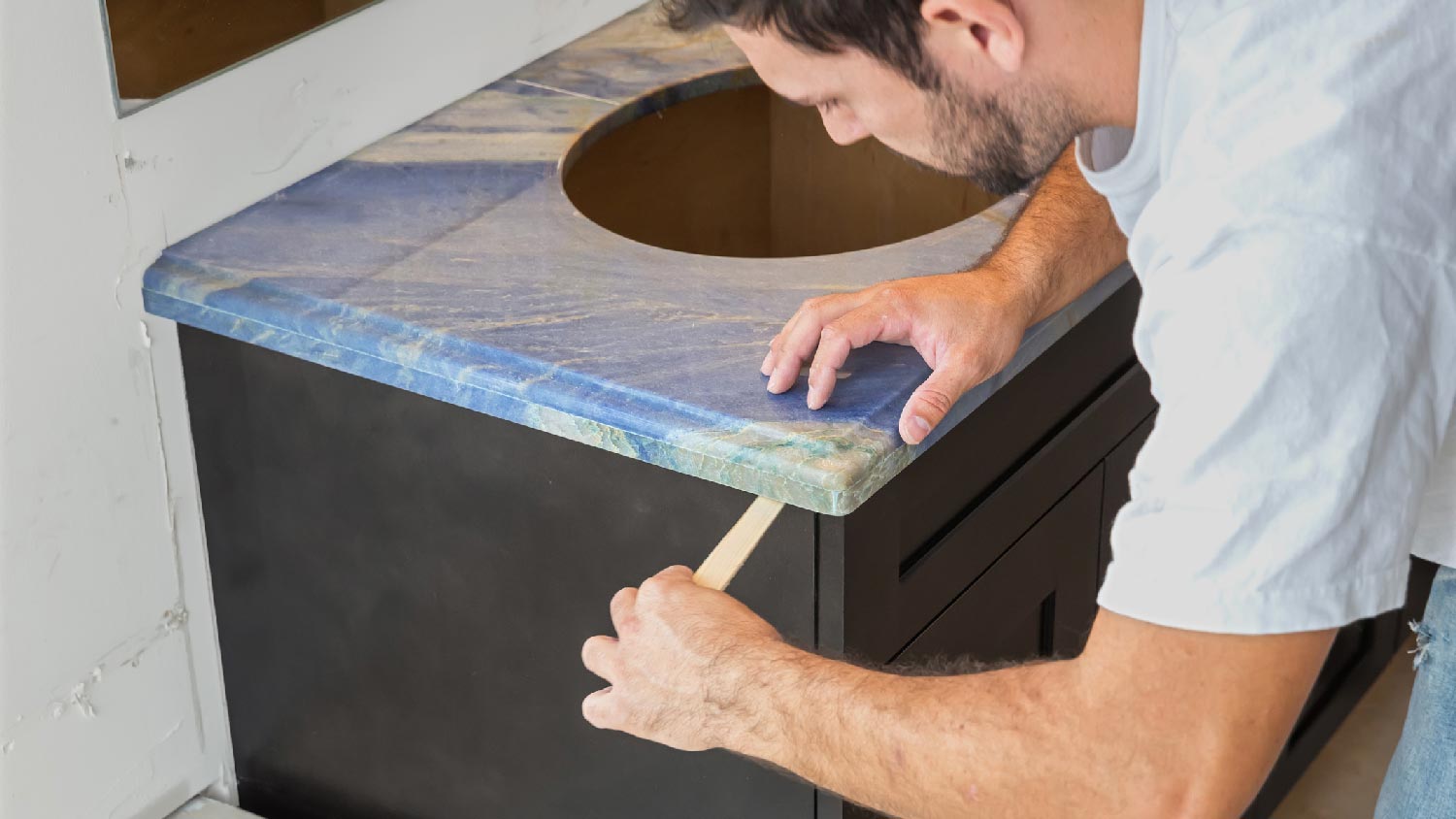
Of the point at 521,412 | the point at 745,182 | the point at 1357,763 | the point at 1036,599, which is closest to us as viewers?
the point at 521,412

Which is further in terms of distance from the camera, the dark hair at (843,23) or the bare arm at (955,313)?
the bare arm at (955,313)

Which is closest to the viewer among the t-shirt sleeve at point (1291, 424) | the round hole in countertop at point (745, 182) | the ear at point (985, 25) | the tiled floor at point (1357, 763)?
the t-shirt sleeve at point (1291, 424)

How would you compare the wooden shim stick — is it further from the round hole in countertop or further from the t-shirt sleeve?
the round hole in countertop

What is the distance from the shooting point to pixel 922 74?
958 millimetres

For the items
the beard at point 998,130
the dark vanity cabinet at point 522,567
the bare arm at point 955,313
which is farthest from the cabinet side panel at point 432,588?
the beard at point 998,130

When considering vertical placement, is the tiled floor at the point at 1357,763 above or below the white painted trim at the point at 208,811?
below

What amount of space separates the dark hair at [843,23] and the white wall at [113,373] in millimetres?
509

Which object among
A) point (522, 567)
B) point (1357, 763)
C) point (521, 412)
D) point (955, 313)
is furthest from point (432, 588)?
point (1357, 763)

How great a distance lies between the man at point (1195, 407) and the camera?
2.51ft

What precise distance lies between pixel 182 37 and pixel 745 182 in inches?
26.5

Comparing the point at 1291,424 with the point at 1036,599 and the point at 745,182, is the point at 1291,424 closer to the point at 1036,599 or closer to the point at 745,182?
the point at 1036,599

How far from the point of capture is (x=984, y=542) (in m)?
1.31

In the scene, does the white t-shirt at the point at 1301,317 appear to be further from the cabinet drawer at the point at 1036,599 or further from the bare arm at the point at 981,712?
the cabinet drawer at the point at 1036,599

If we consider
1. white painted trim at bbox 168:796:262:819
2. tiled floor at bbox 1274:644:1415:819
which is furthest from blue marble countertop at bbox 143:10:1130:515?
tiled floor at bbox 1274:644:1415:819
